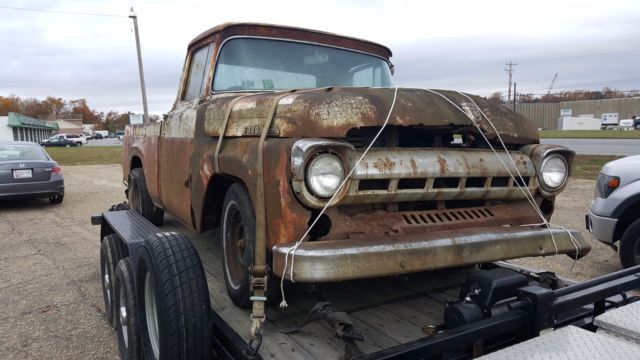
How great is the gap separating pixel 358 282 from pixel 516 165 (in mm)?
1286

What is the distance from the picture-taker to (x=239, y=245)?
2900 mm

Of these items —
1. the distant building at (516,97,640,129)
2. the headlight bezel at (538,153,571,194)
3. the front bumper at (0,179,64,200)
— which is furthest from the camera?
the distant building at (516,97,640,129)

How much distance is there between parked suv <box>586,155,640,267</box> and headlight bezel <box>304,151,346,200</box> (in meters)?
3.56

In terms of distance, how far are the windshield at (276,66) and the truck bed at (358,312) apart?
1.43 meters

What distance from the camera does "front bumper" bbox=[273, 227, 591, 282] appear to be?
215 cm

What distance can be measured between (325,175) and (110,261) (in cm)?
230

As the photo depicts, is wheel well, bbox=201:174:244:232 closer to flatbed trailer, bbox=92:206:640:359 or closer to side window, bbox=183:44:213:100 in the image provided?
flatbed trailer, bbox=92:206:640:359

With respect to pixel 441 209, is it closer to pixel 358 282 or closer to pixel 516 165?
pixel 516 165

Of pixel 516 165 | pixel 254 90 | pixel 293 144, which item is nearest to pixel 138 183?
pixel 254 90

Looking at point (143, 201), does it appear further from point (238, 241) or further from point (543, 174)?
point (543, 174)

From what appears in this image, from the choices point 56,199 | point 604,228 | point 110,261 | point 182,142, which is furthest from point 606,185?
point 56,199

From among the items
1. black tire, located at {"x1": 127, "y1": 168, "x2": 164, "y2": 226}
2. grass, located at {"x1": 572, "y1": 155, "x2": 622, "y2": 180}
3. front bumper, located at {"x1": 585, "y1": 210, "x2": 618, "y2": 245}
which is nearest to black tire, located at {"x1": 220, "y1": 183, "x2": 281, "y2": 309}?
black tire, located at {"x1": 127, "y1": 168, "x2": 164, "y2": 226}

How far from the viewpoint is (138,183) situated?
5.50 metres

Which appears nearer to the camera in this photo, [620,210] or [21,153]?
[620,210]
